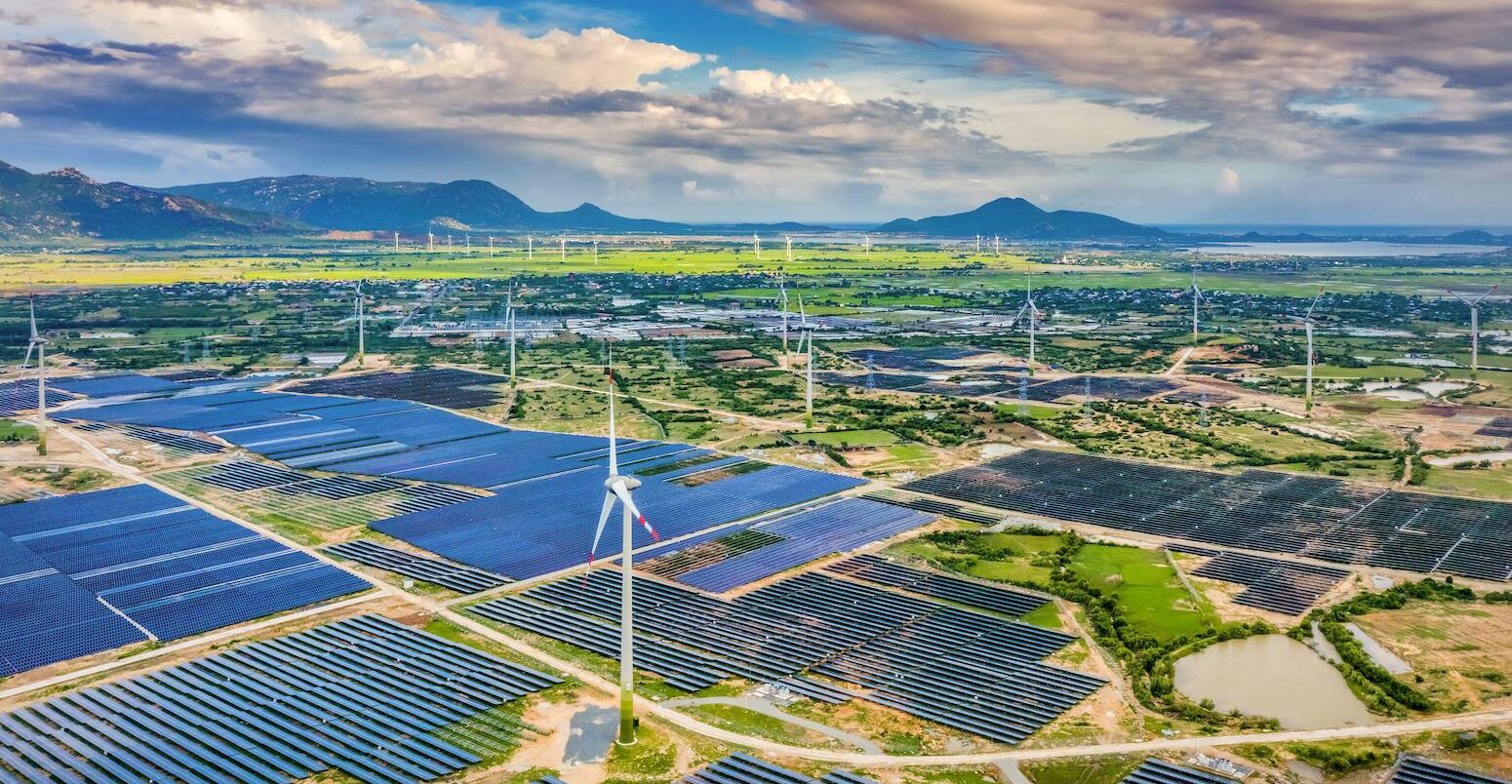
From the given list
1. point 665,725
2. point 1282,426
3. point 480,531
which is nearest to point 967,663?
point 665,725

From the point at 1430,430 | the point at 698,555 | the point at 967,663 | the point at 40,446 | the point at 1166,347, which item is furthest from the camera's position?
the point at 1166,347

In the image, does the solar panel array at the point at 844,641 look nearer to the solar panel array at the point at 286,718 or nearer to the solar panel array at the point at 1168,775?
the solar panel array at the point at 1168,775

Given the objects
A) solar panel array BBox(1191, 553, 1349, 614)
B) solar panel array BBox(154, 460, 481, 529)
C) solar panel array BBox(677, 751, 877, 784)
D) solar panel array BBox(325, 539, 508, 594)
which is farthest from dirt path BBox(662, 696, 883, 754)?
solar panel array BBox(154, 460, 481, 529)

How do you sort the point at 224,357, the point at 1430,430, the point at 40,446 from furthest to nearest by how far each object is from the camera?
the point at 224,357
the point at 1430,430
the point at 40,446

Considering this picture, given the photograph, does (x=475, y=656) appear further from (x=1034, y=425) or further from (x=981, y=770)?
(x=1034, y=425)

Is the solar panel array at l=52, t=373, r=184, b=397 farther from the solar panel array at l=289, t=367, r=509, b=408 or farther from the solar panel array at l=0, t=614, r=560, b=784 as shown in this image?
the solar panel array at l=0, t=614, r=560, b=784

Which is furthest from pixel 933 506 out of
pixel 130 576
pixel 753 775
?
pixel 130 576
